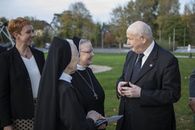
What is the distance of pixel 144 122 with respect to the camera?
5613mm

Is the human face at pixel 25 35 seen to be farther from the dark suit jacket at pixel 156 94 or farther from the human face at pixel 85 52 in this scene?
the dark suit jacket at pixel 156 94

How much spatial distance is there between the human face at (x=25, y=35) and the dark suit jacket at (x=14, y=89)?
25 cm

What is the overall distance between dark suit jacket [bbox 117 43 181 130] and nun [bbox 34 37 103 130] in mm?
1439

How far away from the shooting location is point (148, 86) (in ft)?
18.2

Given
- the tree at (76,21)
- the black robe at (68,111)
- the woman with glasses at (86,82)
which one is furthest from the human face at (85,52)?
the tree at (76,21)

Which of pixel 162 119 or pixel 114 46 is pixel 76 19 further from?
pixel 162 119

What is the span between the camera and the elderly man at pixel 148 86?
5410 mm

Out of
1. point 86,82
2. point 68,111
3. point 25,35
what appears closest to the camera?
point 68,111

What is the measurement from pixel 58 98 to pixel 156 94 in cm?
166

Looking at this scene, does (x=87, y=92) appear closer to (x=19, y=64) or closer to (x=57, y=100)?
(x=19, y=64)

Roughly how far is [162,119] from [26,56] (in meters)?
1.89

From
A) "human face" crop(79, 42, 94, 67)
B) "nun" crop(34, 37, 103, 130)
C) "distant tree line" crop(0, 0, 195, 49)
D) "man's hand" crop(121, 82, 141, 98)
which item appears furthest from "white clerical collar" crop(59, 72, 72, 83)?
"distant tree line" crop(0, 0, 195, 49)

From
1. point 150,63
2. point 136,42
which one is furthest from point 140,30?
point 150,63

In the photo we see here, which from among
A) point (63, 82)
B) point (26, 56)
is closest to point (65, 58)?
point (63, 82)
